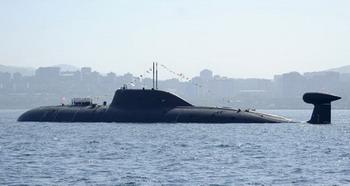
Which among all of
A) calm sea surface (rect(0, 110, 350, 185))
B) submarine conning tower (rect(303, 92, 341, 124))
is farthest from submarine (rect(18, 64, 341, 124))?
calm sea surface (rect(0, 110, 350, 185))

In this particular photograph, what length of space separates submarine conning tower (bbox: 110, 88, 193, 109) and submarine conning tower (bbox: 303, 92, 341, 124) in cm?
1610

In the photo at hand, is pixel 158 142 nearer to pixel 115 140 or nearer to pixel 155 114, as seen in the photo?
pixel 115 140

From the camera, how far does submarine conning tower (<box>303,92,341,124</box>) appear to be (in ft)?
281

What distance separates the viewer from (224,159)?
53.3 m

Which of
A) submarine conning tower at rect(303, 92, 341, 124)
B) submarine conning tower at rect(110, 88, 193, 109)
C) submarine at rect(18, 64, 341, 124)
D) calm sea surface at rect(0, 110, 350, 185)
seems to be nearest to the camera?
calm sea surface at rect(0, 110, 350, 185)

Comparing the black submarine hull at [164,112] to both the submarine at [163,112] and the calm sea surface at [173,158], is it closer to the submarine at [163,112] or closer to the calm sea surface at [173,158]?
the submarine at [163,112]

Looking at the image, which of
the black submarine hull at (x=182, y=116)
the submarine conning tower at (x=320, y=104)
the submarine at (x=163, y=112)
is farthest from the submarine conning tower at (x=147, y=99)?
the submarine conning tower at (x=320, y=104)

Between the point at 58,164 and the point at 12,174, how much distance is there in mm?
4996

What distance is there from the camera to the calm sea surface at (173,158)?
4319 centimetres

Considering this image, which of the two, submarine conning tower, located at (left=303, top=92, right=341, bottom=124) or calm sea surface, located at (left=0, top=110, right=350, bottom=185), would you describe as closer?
calm sea surface, located at (left=0, top=110, right=350, bottom=185)

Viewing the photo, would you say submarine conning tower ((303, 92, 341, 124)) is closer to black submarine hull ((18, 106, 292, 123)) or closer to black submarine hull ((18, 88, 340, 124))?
black submarine hull ((18, 88, 340, 124))

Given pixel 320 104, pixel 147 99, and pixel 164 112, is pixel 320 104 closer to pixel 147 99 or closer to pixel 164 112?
pixel 164 112

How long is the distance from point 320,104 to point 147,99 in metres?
20.5

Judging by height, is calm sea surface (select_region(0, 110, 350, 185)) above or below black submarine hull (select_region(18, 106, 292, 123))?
below
